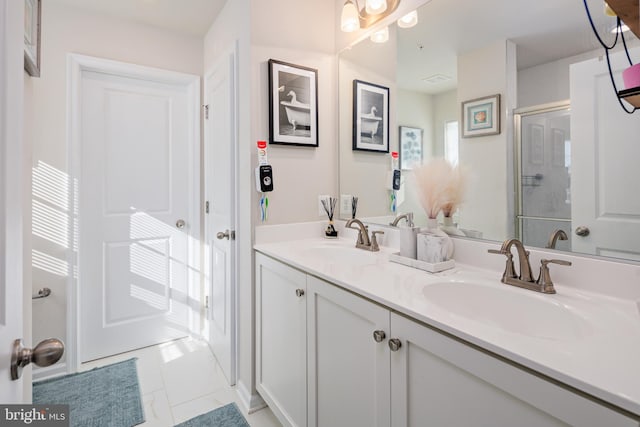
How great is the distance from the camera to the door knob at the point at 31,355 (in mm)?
553

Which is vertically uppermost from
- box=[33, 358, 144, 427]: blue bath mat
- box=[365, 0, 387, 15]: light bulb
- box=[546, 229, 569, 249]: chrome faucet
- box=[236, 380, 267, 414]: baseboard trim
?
box=[365, 0, 387, 15]: light bulb

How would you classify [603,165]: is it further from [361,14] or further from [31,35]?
[31,35]

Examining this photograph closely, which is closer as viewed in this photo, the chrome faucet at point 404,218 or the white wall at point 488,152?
the white wall at point 488,152

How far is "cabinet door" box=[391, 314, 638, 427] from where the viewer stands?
54 cm

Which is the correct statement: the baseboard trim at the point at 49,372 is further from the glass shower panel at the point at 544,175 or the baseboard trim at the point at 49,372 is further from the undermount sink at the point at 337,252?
the glass shower panel at the point at 544,175

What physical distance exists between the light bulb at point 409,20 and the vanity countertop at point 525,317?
1089 millimetres

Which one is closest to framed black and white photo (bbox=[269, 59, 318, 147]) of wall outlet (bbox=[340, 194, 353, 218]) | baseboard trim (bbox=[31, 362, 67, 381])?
wall outlet (bbox=[340, 194, 353, 218])

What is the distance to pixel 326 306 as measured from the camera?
117cm

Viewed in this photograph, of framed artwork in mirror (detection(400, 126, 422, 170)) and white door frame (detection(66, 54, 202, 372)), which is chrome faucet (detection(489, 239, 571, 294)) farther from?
white door frame (detection(66, 54, 202, 372))

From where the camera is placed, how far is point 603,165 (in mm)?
932

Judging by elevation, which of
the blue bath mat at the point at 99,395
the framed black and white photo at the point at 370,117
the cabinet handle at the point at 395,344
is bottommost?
the blue bath mat at the point at 99,395

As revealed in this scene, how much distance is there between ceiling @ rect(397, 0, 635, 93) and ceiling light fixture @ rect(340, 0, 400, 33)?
15 centimetres

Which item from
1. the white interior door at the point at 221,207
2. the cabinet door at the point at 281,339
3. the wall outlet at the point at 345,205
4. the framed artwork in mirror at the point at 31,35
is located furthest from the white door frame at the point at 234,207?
the framed artwork in mirror at the point at 31,35

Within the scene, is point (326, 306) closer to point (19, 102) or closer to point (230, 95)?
point (19, 102)
